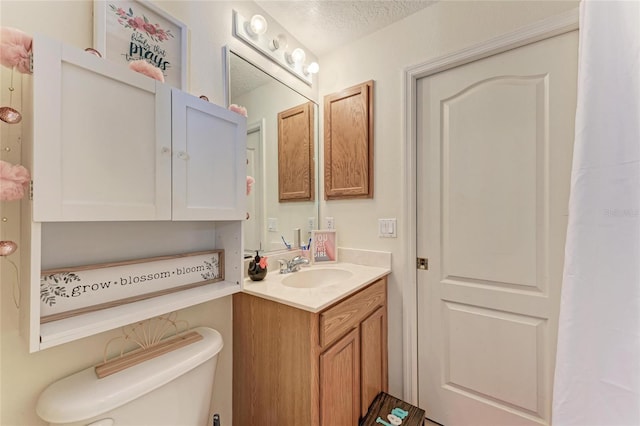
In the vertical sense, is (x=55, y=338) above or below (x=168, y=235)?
below

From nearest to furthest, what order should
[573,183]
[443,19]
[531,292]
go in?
1. [573,183]
2. [531,292]
3. [443,19]

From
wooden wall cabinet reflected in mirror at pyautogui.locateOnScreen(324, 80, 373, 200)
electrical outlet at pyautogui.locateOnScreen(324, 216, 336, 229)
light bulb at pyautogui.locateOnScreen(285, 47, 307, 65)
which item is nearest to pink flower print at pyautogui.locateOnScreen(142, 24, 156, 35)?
light bulb at pyautogui.locateOnScreen(285, 47, 307, 65)

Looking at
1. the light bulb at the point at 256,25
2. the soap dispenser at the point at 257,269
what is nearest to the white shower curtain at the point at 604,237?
the soap dispenser at the point at 257,269

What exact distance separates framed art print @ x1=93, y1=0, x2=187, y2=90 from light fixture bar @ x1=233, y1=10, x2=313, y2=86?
0.32 metres

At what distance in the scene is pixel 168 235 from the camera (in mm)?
1031

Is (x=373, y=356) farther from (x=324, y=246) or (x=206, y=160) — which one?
(x=206, y=160)

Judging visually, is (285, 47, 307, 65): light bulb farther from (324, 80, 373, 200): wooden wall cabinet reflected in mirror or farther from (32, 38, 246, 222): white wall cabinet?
(32, 38, 246, 222): white wall cabinet

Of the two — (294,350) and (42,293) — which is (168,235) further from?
(294,350)

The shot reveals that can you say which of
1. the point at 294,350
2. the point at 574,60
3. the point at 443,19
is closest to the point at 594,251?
the point at 574,60

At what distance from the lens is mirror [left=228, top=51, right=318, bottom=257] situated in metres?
1.35

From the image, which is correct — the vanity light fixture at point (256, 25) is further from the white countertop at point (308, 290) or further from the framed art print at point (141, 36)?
the white countertop at point (308, 290)

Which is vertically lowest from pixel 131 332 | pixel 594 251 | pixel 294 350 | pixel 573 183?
pixel 294 350

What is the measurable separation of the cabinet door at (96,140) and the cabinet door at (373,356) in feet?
3.57

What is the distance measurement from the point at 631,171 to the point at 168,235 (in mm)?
1693
